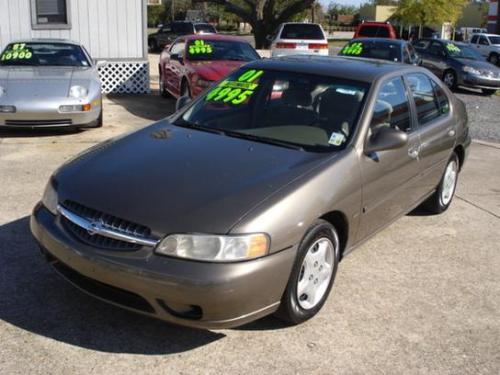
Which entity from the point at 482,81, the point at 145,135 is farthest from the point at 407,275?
the point at 482,81

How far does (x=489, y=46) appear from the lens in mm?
31000

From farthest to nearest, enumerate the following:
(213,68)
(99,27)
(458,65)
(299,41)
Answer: (458,65), (299,41), (99,27), (213,68)

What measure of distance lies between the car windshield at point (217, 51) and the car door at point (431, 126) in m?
6.04

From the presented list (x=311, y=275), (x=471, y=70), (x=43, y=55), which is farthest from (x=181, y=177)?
(x=471, y=70)

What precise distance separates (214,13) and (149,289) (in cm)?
7079

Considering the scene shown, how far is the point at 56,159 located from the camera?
7.33m

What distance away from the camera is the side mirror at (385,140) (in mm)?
4109

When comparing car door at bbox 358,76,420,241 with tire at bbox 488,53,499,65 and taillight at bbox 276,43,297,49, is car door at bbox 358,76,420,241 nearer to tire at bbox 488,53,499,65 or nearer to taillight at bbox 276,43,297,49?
taillight at bbox 276,43,297,49

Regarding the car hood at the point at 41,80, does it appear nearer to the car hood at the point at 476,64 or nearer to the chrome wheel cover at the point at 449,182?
the chrome wheel cover at the point at 449,182

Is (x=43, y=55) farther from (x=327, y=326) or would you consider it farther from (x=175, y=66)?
(x=327, y=326)

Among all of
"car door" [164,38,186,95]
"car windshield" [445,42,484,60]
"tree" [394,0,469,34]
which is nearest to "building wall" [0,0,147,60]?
"car door" [164,38,186,95]

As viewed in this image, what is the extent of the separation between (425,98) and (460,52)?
1512cm

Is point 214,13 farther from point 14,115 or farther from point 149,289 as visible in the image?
point 149,289

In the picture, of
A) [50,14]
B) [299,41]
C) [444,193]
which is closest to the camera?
[444,193]
